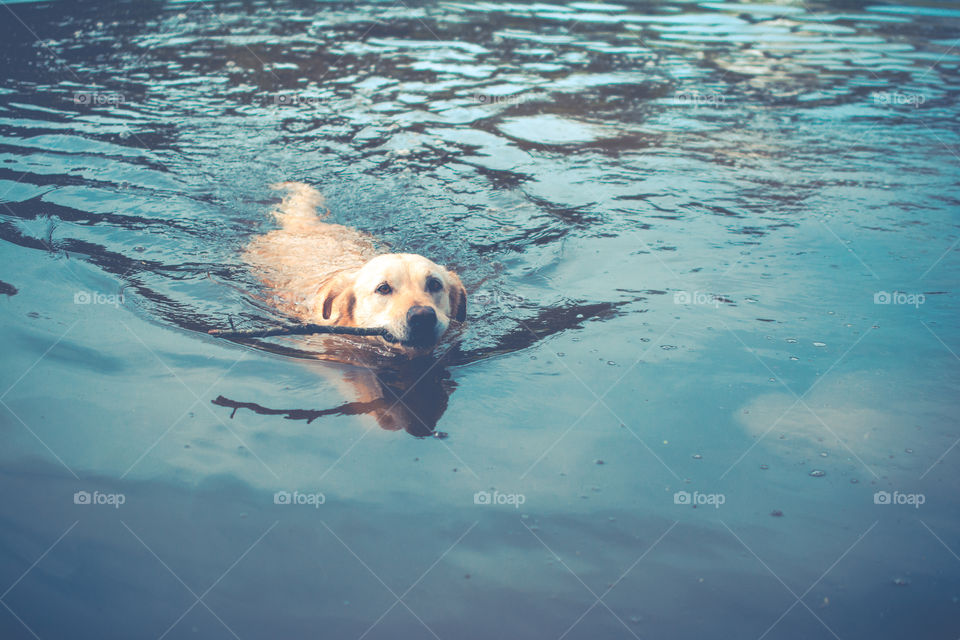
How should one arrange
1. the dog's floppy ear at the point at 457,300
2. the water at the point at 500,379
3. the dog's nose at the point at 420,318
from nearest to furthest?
the water at the point at 500,379 < the dog's nose at the point at 420,318 < the dog's floppy ear at the point at 457,300

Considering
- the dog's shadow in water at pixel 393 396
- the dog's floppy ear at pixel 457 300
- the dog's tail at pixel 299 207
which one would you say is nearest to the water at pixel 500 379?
the dog's shadow in water at pixel 393 396

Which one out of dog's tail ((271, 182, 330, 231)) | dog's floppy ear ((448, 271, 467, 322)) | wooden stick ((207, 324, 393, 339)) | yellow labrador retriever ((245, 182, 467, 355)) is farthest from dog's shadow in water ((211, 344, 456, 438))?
dog's tail ((271, 182, 330, 231))

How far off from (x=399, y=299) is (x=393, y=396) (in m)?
0.66

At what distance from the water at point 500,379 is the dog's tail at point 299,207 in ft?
0.87

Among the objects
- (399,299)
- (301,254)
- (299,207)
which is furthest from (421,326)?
(299,207)

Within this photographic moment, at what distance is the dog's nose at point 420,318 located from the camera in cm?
404

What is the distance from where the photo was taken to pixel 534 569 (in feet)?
8.68

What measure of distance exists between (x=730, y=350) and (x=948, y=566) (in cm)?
179

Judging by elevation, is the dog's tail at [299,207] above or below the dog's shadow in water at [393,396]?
above

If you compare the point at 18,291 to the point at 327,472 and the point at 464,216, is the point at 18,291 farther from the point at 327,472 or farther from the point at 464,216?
the point at 464,216

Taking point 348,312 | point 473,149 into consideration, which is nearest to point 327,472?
point 348,312

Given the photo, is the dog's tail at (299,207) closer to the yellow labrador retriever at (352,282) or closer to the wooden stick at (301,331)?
the yellow labrador retriever at (352,282)

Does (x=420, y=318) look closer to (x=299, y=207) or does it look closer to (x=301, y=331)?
(x=301, y=331)

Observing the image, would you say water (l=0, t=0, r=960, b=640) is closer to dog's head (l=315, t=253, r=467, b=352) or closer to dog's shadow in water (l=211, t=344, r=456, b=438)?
dog's shadow in water (l=211, t=344, r=456, b=438)
